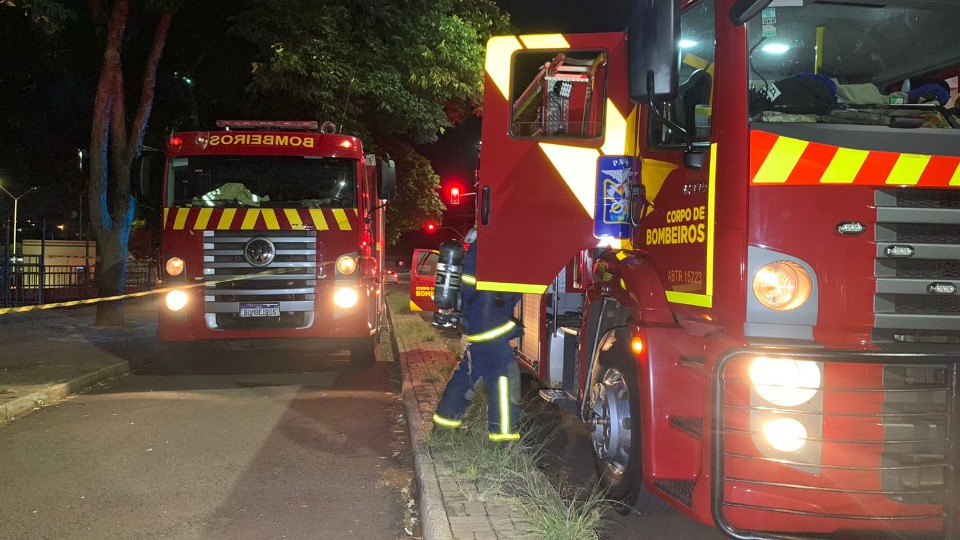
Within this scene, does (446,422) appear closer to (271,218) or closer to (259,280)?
(259,280)

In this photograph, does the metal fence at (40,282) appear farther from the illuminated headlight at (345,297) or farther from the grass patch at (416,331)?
the illuminated headlight at (345,297)

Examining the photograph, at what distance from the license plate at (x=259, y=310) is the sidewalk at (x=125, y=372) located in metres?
1.70

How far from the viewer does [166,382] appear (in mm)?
9086

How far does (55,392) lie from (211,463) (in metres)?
3.39

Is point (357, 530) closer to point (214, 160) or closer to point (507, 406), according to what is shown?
point (507, 406)

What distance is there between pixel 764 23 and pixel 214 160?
723 centimetres

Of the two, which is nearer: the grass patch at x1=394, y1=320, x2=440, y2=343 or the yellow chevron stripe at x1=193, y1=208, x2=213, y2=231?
the yellow chevron stripe at x1=193, y1=208, x2=213, y2=231

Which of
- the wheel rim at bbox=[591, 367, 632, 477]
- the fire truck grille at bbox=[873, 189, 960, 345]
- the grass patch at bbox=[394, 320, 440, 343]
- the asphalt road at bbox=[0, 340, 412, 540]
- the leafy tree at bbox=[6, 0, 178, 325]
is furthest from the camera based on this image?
the leafy tree at bbox=[6, 0, 178, 325]

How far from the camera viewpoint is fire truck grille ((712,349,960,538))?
10.2ft

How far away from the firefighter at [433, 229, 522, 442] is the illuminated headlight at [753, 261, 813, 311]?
2.17 meters

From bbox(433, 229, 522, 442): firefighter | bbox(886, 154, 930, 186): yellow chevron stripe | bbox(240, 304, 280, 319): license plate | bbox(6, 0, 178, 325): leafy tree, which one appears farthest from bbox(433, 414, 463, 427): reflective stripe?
bbox(6, 0, 178, 325): leafy tree

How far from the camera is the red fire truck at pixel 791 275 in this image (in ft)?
10.3

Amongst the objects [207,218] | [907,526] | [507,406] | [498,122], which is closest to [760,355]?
[907,526]

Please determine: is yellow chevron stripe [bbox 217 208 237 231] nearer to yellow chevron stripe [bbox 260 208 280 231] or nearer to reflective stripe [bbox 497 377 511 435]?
yellow chevron stripe [bbox 260 208 280 231]
